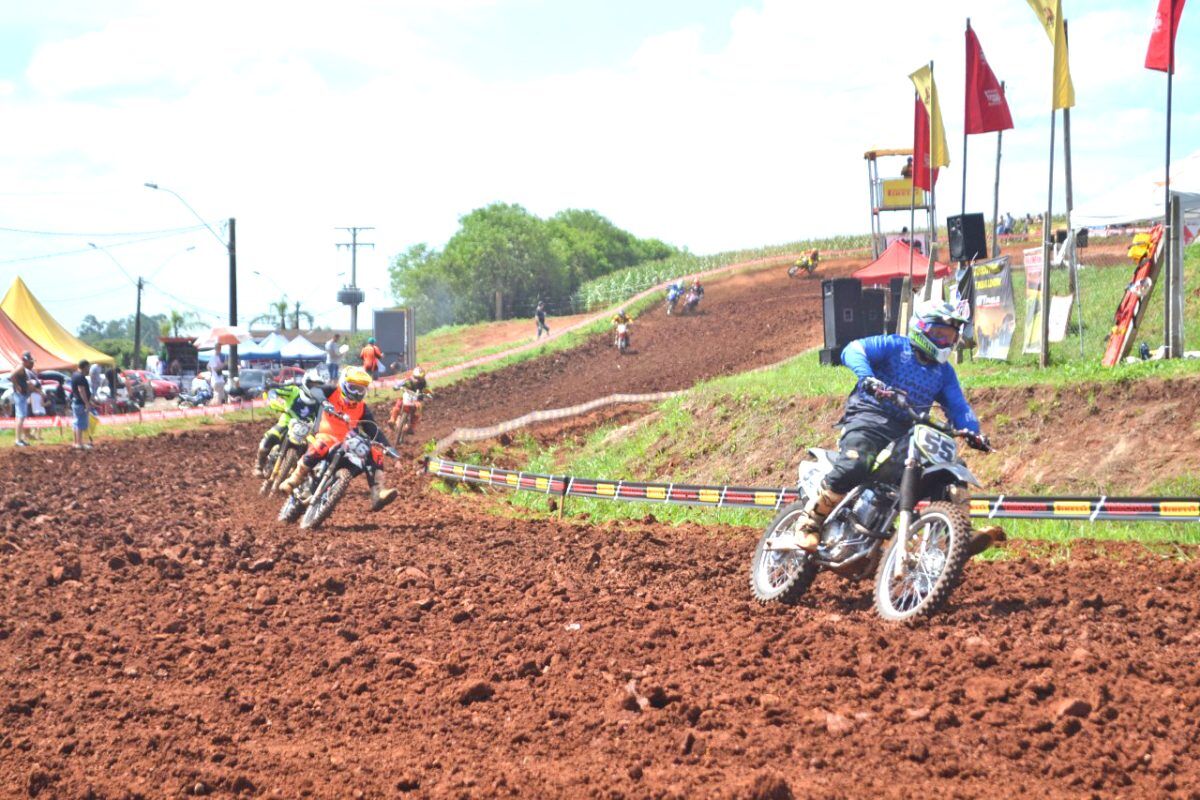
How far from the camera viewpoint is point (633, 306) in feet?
192

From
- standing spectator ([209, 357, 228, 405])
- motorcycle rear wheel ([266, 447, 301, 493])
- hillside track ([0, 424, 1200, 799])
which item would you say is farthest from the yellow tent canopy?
hillside track ([0, 424, 1200, 799])

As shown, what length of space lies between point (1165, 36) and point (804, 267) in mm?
41995

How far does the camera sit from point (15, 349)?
38188mm

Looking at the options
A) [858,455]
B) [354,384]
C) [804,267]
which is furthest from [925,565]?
[804,267]

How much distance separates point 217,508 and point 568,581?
8.65m

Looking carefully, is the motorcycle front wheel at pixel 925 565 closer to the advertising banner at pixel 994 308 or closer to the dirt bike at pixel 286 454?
the dirt bike at pixel 286 454

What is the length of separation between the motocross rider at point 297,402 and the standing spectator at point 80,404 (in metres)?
9.58

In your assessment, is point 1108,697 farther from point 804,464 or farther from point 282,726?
point 282,726

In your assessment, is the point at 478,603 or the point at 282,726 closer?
the point at 282,726

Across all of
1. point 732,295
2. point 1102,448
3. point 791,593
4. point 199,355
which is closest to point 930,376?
point 791,593

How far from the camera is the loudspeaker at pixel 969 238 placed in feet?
66.4

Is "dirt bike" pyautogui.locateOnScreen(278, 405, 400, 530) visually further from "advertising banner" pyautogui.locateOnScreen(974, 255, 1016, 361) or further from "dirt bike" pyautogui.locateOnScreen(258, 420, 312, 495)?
"advertising banner" pyautogui.locateOnScreen(974, 255, 1016, 361)

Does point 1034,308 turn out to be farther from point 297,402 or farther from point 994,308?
point 297,402

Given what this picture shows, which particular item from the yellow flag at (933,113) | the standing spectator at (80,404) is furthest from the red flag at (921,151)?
the standing spectator at (80,404)
